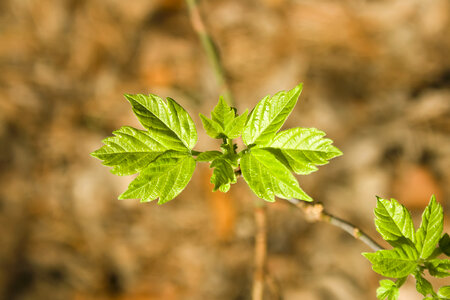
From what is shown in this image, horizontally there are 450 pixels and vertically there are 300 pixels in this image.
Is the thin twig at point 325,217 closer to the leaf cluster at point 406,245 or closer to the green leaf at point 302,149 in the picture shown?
the leaf cluster at point 406,245

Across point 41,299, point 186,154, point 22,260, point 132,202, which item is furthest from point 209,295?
point 186,154

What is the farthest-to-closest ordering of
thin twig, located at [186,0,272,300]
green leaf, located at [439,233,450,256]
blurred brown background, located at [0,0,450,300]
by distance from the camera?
blurred brown background, located at [0,0,450,300]
thin twig, located at [186,0,272,300]
green leaf, located at [439,233,450,256]

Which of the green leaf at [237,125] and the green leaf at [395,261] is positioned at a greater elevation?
the green leaf at [237,125]

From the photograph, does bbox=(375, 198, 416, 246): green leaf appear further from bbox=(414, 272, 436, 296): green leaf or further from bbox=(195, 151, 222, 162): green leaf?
bbox=(195, 151, 222, 162): green leaf

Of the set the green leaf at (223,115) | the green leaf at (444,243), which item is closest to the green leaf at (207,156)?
the green leaf at (223,115)

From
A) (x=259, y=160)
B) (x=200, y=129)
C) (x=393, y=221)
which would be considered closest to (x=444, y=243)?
(x=393, y=221)

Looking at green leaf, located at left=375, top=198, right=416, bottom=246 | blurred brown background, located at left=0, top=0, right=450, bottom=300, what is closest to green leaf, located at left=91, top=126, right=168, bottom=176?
green leaf, located at left=375, top=198, right=416, bottom=246

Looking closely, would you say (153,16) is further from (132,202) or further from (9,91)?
(132,202)
